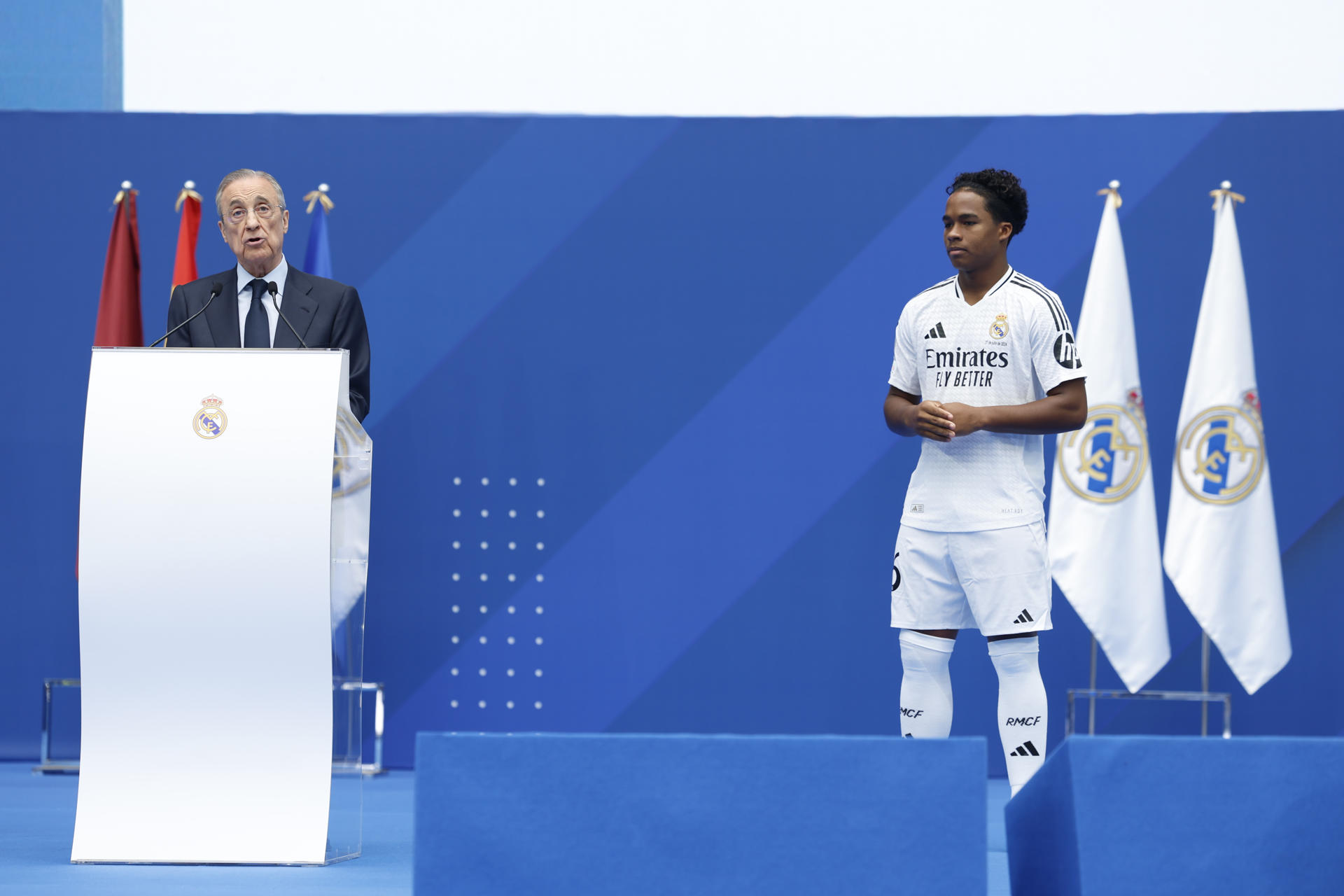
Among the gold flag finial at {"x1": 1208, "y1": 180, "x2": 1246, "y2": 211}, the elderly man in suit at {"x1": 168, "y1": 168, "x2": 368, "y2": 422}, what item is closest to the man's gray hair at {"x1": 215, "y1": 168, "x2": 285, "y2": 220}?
the elderly man in suit at {"x1": 168, "y1": 168, "x2": 368, "y2": 422}

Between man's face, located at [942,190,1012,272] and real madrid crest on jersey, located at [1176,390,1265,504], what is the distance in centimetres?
170

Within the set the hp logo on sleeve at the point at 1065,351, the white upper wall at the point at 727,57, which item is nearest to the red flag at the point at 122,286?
the white upper wall at the point at 727,57

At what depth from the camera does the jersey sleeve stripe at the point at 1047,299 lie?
285cm

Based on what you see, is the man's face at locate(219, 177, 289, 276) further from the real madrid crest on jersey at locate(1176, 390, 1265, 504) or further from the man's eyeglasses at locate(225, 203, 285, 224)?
the real madrid crest on jersey at locate(1176, 390, 1265, 504)

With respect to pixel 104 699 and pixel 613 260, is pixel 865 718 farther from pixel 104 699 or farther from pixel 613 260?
pixel 104 699

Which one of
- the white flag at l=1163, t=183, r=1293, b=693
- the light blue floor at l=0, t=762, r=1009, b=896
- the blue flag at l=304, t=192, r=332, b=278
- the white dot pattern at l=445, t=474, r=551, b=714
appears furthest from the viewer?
the white dot pattern at l=445, t=474, r=551, b=714

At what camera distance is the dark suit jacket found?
3.08m

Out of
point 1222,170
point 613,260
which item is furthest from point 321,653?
point 1222,170

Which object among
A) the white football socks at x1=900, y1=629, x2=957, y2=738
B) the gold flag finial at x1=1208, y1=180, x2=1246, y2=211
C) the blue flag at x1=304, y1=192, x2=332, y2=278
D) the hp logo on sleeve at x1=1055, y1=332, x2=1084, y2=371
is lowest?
the white football socks at x1=900, y1=629, x2=957, y2=738

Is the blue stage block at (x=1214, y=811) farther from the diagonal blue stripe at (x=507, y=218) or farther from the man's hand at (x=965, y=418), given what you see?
the diagonal blue stripe at (x=507, y=218)

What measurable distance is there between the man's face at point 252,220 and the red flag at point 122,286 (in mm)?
1522

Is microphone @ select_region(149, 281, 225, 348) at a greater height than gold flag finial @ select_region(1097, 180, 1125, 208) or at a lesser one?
lesser

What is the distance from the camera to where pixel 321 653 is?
2.63 meters

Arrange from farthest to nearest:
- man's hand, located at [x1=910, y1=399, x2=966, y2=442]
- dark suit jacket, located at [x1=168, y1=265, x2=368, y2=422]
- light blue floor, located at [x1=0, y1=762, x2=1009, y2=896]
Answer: dark suit jacket, located at [x1=168, y1=265, x2=368, y2=422], man's hand, located at [x1=910, y1=399, x2=966, y2=442], light blue floor, located at [x1=0, y1=762, x2=1009, y2=896]
